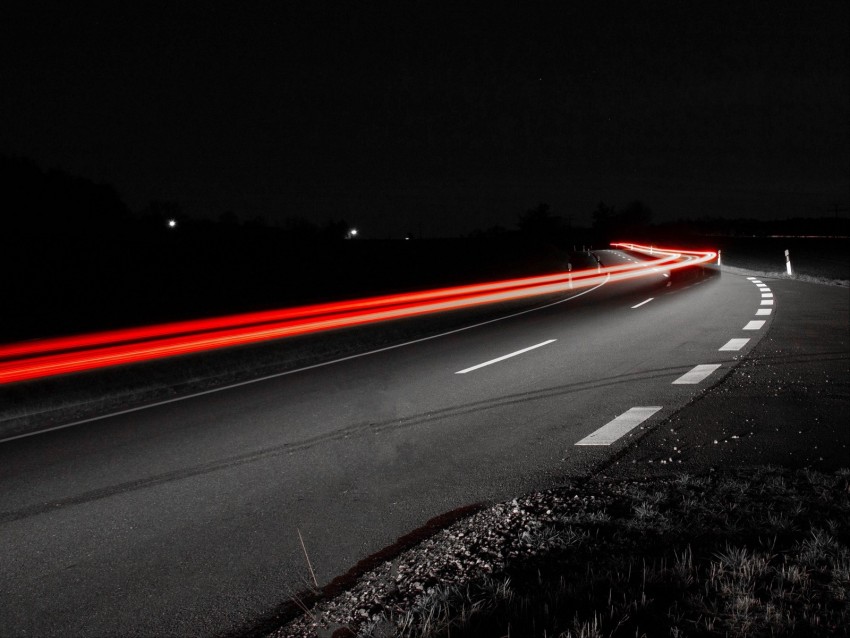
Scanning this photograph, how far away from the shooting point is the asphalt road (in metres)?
3.62

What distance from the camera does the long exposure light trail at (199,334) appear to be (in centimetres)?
952

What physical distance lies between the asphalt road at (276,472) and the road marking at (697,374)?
9cm

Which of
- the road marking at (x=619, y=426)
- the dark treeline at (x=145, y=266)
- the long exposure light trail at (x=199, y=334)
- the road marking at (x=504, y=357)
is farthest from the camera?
the dark treeline at (x=145, y=266)

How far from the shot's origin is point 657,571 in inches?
129

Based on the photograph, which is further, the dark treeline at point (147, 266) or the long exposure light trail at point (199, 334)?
the dark treeline at point (147, 266)

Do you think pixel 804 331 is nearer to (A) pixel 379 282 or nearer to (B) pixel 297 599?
(B) pixel 297 599

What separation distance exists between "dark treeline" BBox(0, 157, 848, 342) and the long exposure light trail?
4.00 metres

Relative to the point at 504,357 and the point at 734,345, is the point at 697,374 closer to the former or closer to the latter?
the point at 734,345

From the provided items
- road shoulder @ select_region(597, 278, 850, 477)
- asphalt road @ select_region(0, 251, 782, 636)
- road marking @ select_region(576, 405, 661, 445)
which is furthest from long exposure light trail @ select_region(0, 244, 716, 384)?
road shoulder @ select_region(597, 278, 850, 477)

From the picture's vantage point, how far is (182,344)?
37.6 ft

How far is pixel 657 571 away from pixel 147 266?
43.9m

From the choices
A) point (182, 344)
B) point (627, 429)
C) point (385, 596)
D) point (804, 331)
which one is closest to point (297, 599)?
point (385, 596)

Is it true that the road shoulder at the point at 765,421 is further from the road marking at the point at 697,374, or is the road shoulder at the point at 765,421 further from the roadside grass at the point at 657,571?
the roadside grass at the point at 657,571

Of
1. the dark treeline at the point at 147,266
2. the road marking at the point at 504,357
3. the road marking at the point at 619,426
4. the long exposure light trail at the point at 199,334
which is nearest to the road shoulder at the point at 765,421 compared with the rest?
the road marking at the point at 619,426
